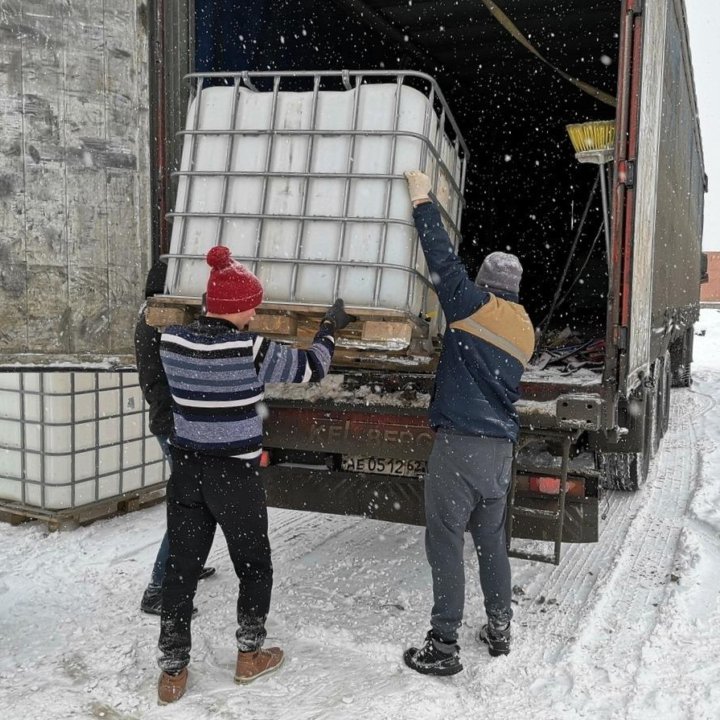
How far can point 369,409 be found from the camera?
3754mm

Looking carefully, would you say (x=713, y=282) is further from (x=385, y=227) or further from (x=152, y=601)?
(x=152, y=601)

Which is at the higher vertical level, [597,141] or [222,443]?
[597,141]

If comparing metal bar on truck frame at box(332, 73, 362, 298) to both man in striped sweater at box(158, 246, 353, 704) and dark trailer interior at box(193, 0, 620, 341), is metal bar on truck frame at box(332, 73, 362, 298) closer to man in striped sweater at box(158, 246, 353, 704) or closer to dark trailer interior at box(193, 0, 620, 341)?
man in striped sweater at box(158, 246, 353, 704)

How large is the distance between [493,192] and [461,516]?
503 cm

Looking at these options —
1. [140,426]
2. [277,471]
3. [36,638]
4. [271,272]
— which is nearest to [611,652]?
[277,471]

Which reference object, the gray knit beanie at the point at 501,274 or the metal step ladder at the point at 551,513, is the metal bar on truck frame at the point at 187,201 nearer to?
the gray knit beanie at the point at 501,274

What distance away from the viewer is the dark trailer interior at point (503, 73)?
4.59 metres

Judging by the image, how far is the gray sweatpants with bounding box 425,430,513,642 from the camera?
3.16m

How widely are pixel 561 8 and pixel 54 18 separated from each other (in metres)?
3.38

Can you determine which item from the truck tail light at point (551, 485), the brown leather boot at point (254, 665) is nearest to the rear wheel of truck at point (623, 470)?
the truck tail light at point (551, 485)

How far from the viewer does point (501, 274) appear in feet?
10.5

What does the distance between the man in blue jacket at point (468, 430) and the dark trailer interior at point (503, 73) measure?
82.1 inches

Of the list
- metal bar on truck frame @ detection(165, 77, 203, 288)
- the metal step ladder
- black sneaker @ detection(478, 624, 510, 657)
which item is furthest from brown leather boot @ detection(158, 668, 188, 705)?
metal bar on truck frame @ detection(165, 77, 203, 288)

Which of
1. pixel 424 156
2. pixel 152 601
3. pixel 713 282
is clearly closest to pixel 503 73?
pixel 424 156
